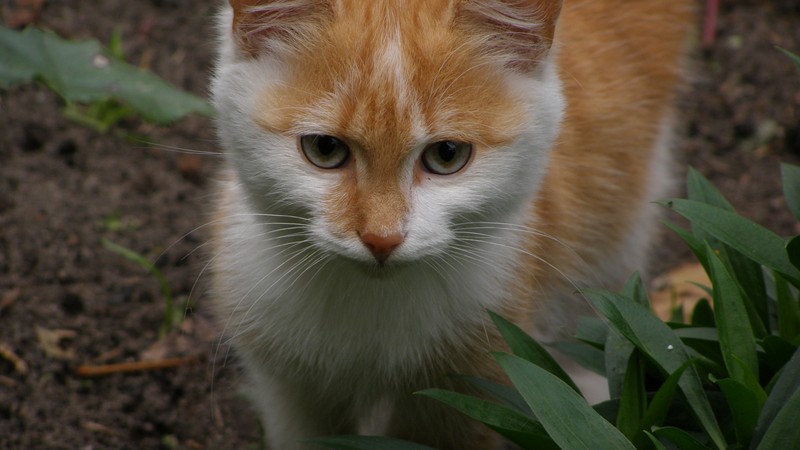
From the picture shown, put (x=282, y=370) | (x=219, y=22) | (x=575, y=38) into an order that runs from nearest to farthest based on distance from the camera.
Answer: (x=219, y=22), (x=282, y=370), (x=575, y=38)

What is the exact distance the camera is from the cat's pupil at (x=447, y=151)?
211 cm

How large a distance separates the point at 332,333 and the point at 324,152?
0.58m

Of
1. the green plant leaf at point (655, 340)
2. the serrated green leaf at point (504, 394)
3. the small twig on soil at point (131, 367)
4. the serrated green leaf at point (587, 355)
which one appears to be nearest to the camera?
the green plant leaf at point (655, 340)

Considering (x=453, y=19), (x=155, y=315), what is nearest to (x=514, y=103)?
(x=453, y=19)

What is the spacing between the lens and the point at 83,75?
251cm

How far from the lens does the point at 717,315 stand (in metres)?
2.11

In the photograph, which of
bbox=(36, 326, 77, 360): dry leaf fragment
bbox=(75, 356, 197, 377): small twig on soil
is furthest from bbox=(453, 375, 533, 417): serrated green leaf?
bbox=(36, 326, 77, 360): dry leaf fragment

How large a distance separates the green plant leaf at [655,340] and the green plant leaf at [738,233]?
0.24 metres

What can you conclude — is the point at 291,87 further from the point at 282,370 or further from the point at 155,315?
the point at 155,315

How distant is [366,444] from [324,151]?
2.14 feet

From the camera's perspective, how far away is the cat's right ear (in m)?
2.16

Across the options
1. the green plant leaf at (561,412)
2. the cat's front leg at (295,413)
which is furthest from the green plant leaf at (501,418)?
Result: the cat's front leg at (295,413)

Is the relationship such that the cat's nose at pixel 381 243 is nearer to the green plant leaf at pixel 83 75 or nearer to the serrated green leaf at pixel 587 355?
the serrated green leaf at pixel 587 355

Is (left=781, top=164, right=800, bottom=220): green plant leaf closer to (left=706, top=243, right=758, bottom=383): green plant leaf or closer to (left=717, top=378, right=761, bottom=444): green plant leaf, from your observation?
(left=706, top=243, right=758, bottom=383): green plant leaf
